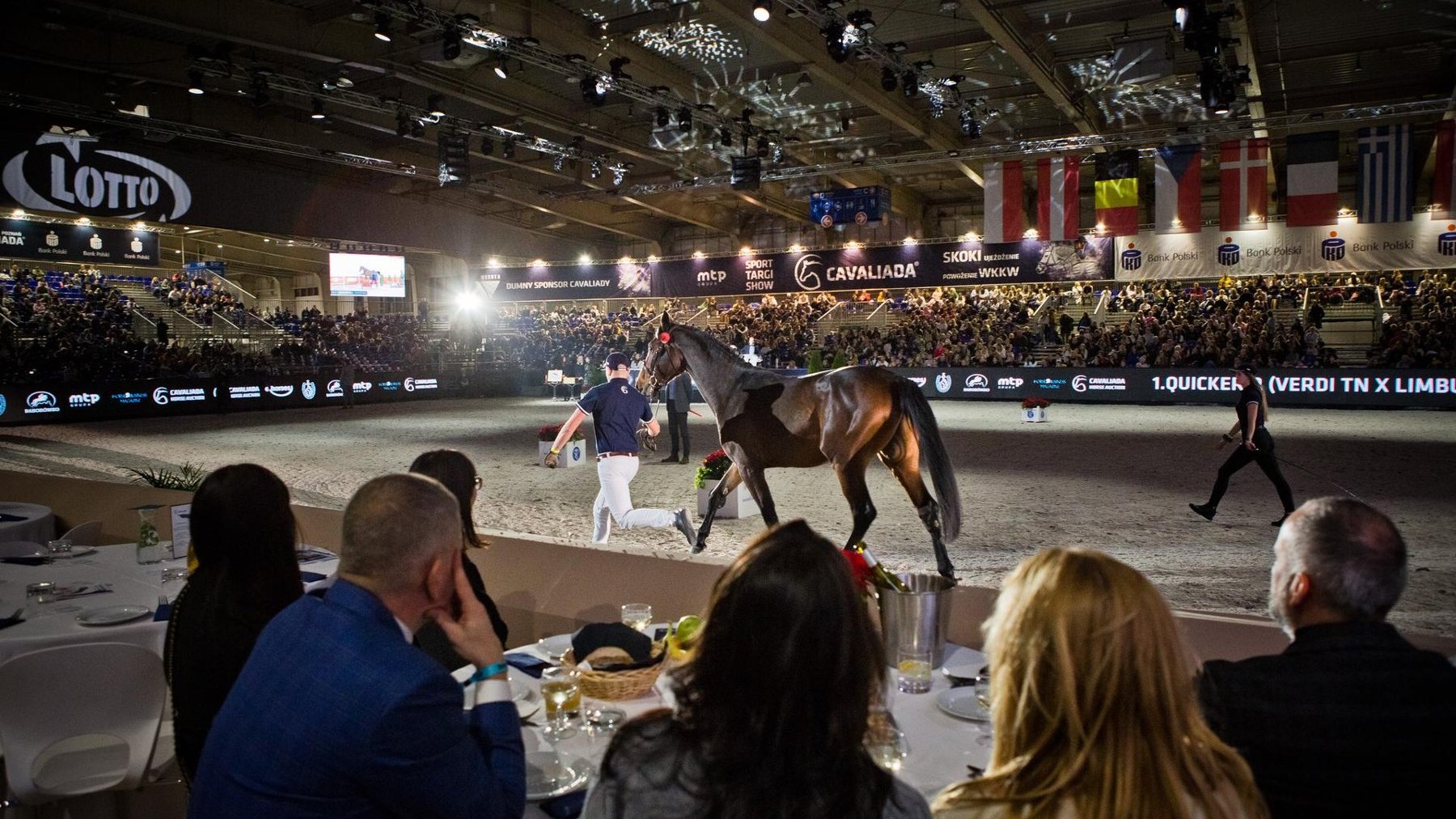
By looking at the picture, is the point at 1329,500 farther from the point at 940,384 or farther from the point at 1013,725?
the point at 940,384

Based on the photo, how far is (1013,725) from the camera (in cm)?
140

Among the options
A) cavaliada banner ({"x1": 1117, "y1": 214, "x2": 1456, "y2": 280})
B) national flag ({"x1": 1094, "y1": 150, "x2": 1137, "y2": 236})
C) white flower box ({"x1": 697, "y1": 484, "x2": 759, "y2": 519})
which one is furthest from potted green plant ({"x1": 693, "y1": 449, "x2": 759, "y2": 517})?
cavaliada banner ({"x1": 1117, "y1": 214, "x2": 1456, "y2": 280})

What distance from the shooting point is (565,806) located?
204 cm

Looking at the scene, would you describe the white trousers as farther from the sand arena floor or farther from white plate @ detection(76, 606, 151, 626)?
white plate @ detection(76, 606, 151, 626)

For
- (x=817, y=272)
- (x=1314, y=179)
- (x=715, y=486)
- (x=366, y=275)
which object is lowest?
(x=715, y=486)

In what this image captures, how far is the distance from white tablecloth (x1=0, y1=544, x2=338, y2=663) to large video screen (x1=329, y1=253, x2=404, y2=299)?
26160 millimetres

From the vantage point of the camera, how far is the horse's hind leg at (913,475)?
6383 mm

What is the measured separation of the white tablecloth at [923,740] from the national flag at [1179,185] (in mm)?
18367

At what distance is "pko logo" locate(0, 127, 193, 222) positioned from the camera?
19.7 m

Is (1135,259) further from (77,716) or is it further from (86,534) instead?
(77,716)

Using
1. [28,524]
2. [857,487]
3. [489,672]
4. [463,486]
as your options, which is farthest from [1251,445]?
[28,524]

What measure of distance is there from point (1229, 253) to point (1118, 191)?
5374 mm

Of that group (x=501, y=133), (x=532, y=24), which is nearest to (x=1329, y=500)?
(x=532, y=24)

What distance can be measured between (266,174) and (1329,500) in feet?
90.8
